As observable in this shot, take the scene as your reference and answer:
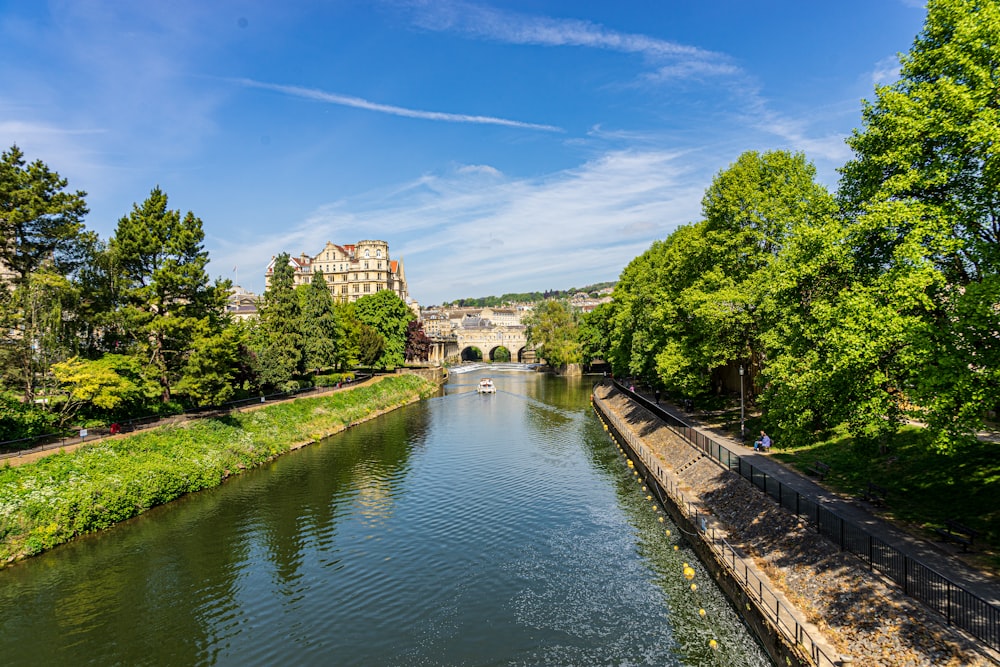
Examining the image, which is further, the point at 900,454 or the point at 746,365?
the point at 746,365

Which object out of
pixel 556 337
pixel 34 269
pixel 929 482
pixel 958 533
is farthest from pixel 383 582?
pixel 556 337

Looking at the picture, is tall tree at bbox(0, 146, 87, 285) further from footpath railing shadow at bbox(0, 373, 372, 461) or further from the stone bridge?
the stone bridge

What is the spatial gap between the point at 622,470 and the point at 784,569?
21.3 metres

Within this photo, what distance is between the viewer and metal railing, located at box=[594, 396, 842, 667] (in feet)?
46.7

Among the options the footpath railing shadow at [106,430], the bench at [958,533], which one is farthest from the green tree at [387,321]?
the bench at [958,533]

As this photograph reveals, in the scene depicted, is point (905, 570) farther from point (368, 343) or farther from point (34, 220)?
point (368, 343)

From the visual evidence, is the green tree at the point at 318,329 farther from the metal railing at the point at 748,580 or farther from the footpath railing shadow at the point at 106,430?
the metal railing at the point at 748,580

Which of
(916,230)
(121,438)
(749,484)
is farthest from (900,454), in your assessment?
(121,438)

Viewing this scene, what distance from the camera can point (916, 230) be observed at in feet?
52.1

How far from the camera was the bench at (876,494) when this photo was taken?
21.1 metres

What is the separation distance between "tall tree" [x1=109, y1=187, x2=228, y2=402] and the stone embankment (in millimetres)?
36512

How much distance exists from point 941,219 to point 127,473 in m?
38.5

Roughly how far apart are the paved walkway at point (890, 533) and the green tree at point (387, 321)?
70946 mm

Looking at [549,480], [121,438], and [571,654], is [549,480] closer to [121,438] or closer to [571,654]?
[571,654]
